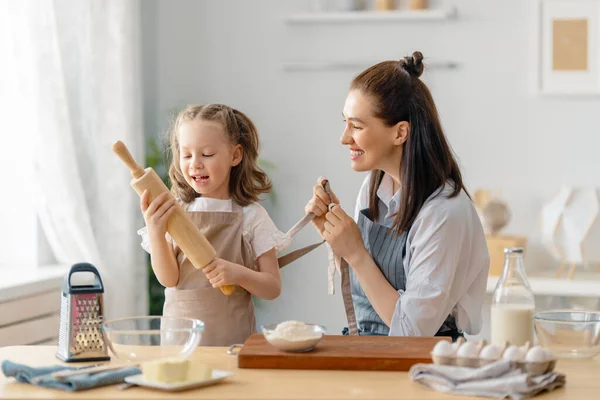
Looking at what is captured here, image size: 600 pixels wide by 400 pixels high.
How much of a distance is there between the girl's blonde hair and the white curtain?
1.20m

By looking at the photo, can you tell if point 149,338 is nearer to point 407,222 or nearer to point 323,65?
point 407,222

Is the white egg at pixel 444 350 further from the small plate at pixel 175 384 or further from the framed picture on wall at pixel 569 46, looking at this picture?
the framed picture on wall at pixel 569 46

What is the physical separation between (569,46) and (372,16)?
3.08 ft

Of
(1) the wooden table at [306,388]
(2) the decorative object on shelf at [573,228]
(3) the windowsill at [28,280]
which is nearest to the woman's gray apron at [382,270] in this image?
(1) the wooden table at [306,388]

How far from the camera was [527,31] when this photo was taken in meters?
4.24

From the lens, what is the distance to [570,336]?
1927mm

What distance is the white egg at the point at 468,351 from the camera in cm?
170

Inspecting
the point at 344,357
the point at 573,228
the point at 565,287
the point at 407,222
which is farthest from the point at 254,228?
the point at 573,228

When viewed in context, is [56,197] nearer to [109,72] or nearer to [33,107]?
[33,107]

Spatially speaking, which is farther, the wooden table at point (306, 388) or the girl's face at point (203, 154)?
Answer: the girl's face at point (203, 154)

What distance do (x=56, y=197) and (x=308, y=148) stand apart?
4.53 ft

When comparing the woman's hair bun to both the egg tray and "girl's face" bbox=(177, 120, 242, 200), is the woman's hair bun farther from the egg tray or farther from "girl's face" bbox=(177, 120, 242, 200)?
the egg tray

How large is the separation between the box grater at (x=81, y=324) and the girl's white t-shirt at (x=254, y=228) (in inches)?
19.8

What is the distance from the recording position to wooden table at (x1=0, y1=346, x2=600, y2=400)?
1.63 metres
